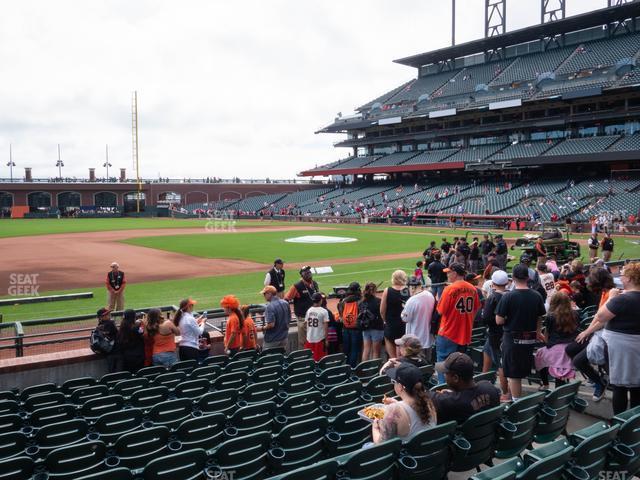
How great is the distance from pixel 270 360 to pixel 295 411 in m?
2.69

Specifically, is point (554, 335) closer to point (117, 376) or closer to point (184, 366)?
point (184, 366)

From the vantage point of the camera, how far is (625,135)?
5206cm

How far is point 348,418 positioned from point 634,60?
6089 centimetres

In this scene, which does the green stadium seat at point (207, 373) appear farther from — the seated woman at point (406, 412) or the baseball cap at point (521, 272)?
the baseball cap at point (521, 272)

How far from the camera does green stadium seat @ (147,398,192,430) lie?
5.54 meters

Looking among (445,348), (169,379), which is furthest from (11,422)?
(445,348)

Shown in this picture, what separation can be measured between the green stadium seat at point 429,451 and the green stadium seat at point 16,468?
3089mm

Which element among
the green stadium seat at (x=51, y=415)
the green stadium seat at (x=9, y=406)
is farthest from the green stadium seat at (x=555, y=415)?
the green stadium seat at (x=9, y=406)

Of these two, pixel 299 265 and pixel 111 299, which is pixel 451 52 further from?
pixel 111 299

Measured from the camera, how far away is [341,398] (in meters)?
6.09

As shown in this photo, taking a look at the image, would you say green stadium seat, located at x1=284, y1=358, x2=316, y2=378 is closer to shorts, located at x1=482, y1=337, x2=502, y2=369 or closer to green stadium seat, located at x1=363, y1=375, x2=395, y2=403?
green stadium seat, located at x1=363, y1=375, x2=395, y2=403

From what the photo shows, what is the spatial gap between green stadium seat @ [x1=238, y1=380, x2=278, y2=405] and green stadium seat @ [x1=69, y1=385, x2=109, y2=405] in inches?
77.3

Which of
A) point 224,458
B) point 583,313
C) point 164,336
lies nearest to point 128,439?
point 224,458

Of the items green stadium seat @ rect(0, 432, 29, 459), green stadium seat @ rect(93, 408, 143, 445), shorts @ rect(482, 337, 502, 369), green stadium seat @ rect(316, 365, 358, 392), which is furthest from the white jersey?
green stadium seat @ rect(0, 432, 29, 459)
